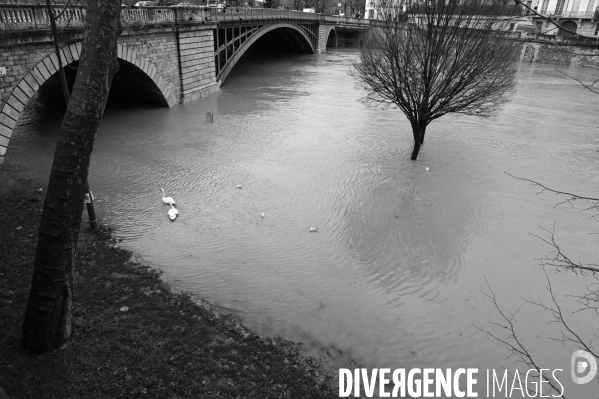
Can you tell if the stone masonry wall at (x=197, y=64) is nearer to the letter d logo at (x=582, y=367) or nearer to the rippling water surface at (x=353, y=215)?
the rippling water surface at (x=353, y=215)

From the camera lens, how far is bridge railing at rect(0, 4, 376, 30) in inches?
493

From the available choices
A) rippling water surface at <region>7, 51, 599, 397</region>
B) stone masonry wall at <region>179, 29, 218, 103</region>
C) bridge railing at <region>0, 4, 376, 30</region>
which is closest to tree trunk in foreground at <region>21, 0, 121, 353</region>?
rippling water surface at <region>7, 51, 599, 397</region>

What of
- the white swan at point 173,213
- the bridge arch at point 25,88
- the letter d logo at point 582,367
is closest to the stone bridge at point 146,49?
the bridge arch at point 25,88

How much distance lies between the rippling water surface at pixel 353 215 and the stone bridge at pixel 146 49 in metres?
1.58

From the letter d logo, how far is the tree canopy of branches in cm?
909

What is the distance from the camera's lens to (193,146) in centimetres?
1659

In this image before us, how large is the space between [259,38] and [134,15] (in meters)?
29.5

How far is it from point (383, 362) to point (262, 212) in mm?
5815

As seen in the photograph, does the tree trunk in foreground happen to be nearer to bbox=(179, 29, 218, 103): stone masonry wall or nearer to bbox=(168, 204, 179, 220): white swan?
bbox=(168, 204, 179, 220): white swan

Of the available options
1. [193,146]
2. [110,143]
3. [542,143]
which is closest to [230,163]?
[193,146]

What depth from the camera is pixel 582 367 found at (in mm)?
6961

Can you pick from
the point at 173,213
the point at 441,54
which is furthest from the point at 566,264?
the point at 173,213

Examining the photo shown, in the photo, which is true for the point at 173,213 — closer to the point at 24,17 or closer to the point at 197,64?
the point at 24,17

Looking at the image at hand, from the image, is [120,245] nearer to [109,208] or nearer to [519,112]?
[109,208]
